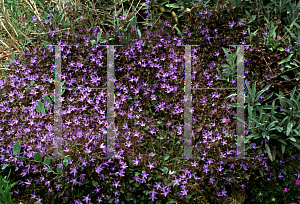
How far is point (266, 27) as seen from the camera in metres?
3.50

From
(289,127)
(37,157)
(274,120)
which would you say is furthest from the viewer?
(274,120)

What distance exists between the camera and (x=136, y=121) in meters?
2.95

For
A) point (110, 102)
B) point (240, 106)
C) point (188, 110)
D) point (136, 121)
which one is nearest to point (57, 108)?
point (110, 102)

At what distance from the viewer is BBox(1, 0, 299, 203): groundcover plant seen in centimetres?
258

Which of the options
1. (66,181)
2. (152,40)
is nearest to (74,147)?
(66,181)

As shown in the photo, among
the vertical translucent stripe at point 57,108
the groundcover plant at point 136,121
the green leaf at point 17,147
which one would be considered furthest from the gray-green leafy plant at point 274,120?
the green leaf at point 17,147

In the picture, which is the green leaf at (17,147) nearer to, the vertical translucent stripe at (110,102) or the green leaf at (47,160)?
the green leaf at (47,160)

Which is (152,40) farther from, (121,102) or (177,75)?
(121,102)

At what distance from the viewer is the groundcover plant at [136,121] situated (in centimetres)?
258

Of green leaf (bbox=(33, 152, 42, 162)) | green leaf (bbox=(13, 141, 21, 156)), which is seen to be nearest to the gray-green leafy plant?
green leaf (bbox=(33, 152, 42, 162))

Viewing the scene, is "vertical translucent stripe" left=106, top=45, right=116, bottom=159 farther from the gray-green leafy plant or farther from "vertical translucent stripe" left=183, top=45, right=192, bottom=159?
the gray-green leafy plant

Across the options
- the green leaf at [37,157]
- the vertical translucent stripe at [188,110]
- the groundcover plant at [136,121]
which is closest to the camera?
the green leaf at [37,157]

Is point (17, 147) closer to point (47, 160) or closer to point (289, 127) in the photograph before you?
point (47, 160)

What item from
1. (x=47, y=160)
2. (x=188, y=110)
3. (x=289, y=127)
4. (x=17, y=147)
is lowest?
(x=47, y=160)
